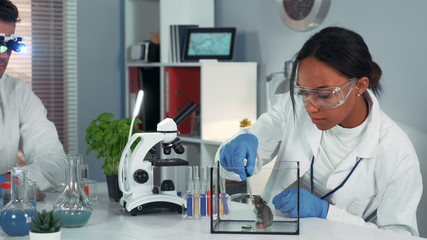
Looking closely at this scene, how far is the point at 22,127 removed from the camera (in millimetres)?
3193

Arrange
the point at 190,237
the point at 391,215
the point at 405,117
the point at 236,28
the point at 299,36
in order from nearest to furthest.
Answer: the point at 190,237 → the point at 391,215 → the point at 405,117 → the point at 299,36 → the point at 236,28

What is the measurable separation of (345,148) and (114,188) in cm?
81

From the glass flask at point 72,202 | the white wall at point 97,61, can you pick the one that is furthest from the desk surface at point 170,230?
the white wall at point 97,61

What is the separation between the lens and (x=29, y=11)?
4.65 metres

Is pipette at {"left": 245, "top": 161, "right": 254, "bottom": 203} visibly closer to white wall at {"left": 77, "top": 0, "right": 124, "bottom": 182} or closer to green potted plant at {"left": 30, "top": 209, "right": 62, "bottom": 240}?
green potted plant at {"left": 30, "top": 209, "right": 62, "bottom": 240}

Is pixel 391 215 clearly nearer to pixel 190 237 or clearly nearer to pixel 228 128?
pixel 190 237

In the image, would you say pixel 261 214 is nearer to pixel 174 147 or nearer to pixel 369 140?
pixel 174 147

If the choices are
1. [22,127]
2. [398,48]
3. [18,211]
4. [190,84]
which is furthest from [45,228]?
[190,84]

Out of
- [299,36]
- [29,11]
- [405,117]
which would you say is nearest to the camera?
[405,117]

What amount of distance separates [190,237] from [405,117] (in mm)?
1777

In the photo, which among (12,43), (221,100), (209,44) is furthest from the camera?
(209,44)

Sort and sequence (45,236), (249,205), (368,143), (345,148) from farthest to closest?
1. (345,148)
2. (368,143)
3. (249,205)
4. (45,236)

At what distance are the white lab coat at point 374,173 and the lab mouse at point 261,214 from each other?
14 centimetres

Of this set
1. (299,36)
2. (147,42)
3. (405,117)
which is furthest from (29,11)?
(405,117)
